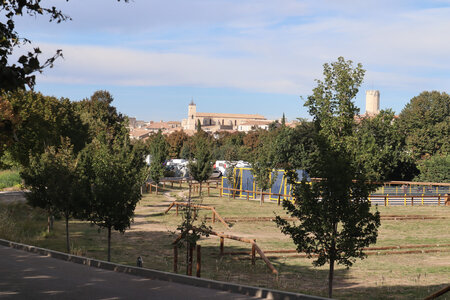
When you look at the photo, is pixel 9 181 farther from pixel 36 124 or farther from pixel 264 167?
pixel 264 167

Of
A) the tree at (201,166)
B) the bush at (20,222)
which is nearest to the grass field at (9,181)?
the tree at (201,166)

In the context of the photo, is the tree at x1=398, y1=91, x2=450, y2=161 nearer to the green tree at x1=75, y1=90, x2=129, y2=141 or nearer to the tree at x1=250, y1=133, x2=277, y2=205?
the tree at x1=250, y1=133, x2=277, y2=205

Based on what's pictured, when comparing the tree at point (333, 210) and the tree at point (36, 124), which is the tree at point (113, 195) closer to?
the tree at point (333, 210)

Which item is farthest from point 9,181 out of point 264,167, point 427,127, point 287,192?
point 427,127

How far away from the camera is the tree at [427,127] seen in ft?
256

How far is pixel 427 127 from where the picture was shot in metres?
81.0

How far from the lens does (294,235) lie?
504 inches

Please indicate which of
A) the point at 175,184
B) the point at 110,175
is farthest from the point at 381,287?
the point at 175,184

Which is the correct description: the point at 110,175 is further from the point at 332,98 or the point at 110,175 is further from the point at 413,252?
the point at 332,98

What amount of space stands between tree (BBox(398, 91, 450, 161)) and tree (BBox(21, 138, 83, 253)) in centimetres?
5978

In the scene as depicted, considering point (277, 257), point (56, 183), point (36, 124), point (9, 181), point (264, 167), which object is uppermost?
point (36, 124)

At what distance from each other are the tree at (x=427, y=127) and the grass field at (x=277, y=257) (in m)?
47.3

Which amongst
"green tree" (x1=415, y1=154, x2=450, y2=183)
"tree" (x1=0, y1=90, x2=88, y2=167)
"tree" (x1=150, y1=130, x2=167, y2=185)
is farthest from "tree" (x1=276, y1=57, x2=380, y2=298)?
"green tree" (x1=415, y1=154, x2=450, y2=183)

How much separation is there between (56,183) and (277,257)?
896 cm
